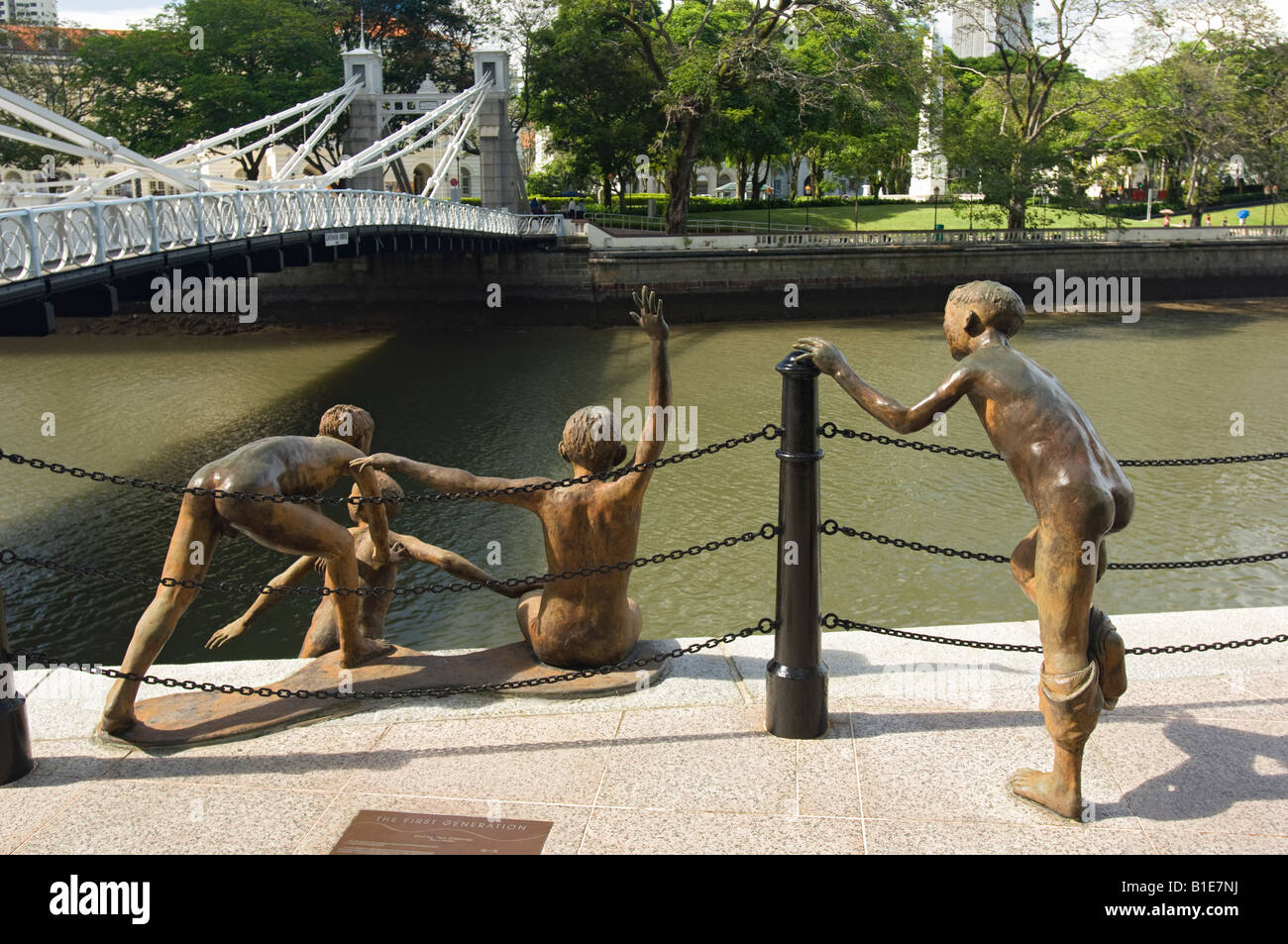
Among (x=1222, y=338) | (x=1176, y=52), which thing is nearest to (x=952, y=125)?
(x=1176, y=52)

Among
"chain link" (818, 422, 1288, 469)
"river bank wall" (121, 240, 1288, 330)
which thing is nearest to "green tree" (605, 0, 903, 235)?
"river bank wall" (121, 240, 1288, 330)

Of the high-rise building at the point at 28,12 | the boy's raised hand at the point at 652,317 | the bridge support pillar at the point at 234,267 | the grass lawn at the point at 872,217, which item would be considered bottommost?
the boy's raised hand at the point at 652,317

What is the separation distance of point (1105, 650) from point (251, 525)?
2973mm

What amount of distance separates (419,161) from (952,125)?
3403 cm

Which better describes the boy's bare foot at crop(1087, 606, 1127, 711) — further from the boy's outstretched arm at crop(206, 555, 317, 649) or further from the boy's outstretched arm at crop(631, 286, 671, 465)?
the boy's outstretched arm at crop(206, 555, 317, 649)

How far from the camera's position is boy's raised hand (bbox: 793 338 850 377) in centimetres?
374

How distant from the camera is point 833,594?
9500 mm

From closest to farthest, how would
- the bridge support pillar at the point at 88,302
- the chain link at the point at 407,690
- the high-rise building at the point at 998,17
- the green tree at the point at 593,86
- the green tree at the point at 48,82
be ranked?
the chain link at the point at 407,690 → the bridge support pillar at the point at 88,302 → the high-rise building at the point at 998,17 → the green tree at the point at 48,82 → the green tree at the point at 593,86

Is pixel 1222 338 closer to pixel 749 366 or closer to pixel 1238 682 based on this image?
pixel 749 366

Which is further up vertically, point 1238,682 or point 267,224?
point 267,224

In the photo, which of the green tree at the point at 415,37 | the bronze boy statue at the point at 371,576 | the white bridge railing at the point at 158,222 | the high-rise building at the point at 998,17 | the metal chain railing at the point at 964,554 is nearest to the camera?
the metal chain railing at the point at 964,554

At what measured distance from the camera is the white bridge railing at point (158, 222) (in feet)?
31.4

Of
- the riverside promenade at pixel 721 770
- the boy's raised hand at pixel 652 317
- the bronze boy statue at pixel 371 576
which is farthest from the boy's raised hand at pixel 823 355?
the bronze boy statue at pixel 371 576

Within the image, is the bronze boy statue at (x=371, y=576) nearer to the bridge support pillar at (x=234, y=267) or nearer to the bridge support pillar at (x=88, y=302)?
the bridge support pillar at (x=88, y=302)
